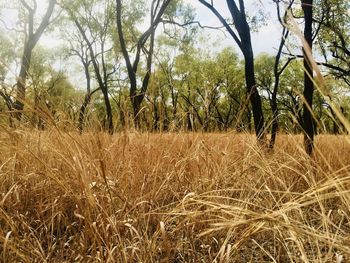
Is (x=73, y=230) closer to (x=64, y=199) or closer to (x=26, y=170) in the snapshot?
(x=64, y=199)

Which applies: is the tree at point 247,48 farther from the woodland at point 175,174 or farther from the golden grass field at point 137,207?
the golden grass field at point 137,207

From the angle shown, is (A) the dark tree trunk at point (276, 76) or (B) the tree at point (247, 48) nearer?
(A) the dark tree trunk at point (276, 76)

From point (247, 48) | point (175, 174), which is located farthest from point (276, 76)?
point (175, 174)

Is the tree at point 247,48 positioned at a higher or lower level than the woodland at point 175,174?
higher

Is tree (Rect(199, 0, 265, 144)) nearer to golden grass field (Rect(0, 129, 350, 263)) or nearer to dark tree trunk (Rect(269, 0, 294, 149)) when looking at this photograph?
dark tree trunk (Rect(269, 0, 294, 149))

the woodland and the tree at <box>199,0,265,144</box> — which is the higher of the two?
the tree at <box>199,0,265,144</box>

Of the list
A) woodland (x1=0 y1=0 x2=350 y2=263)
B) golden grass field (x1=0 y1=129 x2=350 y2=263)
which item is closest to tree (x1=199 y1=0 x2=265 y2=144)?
woodland (x1=0 y1=0 x2=350 y2=263)

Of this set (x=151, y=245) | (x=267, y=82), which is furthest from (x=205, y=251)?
(x=267, y=82)

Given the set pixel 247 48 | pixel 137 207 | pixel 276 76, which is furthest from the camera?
pixel 276 76

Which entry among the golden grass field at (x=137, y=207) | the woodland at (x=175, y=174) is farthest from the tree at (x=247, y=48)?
the golden grass field at (x=137, y=207)

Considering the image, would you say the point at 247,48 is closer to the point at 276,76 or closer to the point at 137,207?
the point at 137,207

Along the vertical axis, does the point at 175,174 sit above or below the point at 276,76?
below

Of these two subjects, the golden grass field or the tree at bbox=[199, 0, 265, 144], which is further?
the tree at bbox=[199, 0, 265, 144]

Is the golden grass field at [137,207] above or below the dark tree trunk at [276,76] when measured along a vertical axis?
below
